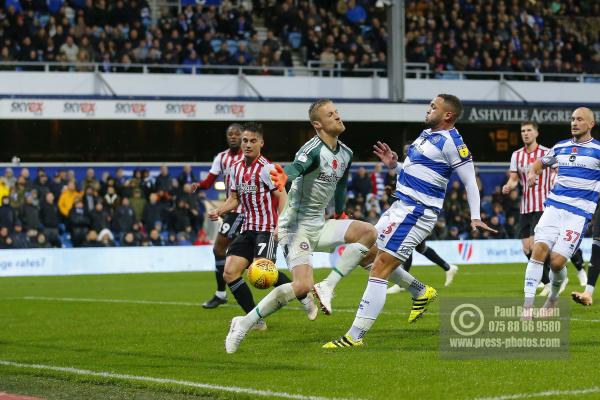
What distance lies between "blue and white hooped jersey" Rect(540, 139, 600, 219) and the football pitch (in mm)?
1261

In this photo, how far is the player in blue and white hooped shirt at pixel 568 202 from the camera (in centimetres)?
Result: 1232

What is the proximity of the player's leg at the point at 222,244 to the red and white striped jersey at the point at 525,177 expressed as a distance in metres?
4.39

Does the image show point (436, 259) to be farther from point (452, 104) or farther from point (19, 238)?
point (19, 238)

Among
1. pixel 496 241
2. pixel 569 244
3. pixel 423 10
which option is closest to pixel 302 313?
pixel 569 244

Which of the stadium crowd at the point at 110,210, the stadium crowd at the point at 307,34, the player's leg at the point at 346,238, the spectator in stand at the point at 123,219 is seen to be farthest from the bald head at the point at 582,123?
the stadium crowd at the point at 307,34

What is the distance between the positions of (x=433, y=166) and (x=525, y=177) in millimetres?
→ 6453

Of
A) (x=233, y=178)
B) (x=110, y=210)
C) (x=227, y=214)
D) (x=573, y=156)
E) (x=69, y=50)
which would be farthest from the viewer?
(x=69, y=50)

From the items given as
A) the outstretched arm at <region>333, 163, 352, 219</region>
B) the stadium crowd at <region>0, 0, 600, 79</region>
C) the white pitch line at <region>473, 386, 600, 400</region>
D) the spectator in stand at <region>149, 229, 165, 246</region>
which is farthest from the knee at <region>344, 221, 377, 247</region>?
the stadium crowd at <region>0, 0, 600, 79</region>

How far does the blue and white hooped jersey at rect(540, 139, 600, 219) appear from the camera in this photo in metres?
12.4

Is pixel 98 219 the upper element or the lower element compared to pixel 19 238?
upper

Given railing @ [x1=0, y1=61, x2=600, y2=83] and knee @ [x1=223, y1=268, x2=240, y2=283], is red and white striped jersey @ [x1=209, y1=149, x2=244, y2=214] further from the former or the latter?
railing @ [x1=0, y1=61, x2=600, y2=83]

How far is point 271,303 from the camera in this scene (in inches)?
410

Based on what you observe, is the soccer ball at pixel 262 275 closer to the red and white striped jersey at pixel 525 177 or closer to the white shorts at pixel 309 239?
the white shorts at pixel 309 239

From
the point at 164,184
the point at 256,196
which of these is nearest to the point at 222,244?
the point at 256,196
